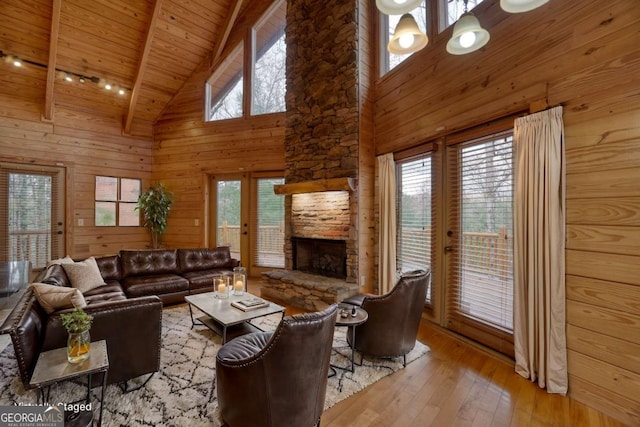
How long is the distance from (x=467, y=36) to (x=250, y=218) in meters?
5.02

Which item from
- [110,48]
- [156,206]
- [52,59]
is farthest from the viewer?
[156,206]

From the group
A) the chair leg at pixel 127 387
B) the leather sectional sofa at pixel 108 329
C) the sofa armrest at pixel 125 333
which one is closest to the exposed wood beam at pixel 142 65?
the leather sectional sofa at pixel 108 329

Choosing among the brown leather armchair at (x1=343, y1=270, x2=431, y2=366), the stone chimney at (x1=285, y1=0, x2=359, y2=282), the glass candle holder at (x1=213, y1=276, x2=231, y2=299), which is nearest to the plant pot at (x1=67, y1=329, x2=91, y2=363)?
the glass candle holder at (x1=213, y1=276, x2=231, y2=299)

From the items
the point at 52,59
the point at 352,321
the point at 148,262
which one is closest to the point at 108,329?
the point at 352,321

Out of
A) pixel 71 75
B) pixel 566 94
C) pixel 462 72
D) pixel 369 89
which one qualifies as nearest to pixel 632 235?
pixel 566 94

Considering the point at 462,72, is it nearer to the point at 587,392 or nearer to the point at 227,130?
the point at 587,392

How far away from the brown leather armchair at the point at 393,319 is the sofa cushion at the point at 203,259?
129 inches

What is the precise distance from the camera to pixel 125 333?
2223 millimetres

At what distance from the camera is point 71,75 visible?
17.9ft

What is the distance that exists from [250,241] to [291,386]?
16.0 feet

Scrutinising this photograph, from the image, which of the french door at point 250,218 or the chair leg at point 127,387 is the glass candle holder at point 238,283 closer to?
the chair leg at point 127,387

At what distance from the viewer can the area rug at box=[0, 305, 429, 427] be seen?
2.03 metres

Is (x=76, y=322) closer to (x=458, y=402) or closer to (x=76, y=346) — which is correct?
(x=76, y=346)

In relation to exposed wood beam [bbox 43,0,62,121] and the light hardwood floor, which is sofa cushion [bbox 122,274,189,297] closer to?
the light hardwood floor
